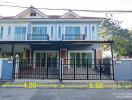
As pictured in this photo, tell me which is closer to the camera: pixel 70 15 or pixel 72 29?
pixel 72 29

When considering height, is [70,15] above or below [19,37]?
above

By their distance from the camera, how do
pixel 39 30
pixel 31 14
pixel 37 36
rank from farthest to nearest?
1. pixel 31 14
2. pixel 39 30
3. pixel 37 36

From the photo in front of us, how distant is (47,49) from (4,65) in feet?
34.7

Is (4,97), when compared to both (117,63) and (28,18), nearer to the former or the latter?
(117,63)

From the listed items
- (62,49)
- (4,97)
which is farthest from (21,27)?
(4,97)

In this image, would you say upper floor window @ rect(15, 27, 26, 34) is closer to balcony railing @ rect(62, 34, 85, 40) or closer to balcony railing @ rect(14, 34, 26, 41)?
balcony railing @ rect(14, 34, 26, 41)

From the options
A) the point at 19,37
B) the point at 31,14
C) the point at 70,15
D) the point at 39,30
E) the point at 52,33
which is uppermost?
the point at 31,14

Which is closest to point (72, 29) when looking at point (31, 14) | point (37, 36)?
point (37, 36)

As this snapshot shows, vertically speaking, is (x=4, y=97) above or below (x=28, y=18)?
below

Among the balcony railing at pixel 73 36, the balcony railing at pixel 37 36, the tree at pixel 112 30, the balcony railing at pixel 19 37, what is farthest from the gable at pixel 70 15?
the tree at pixel 112 30

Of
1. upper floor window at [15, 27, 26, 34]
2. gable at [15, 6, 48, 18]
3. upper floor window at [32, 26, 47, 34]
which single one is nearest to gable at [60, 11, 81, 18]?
gable at [15, 6, 48, 18]

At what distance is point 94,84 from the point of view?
38.7ft

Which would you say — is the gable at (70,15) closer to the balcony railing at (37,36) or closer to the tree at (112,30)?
the balcony railing at (37,36)

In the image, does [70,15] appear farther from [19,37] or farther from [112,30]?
[112,30]
